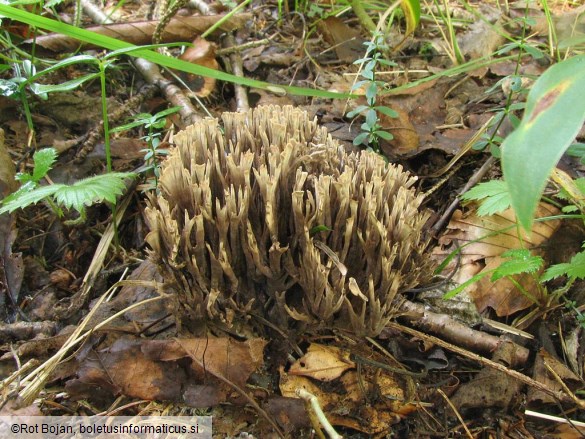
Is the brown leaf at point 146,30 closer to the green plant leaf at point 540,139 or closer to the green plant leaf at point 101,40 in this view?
the green plant leaf at point 101,40

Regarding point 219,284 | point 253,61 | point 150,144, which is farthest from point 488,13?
point 219,284

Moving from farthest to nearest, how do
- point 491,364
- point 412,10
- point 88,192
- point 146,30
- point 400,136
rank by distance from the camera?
point 146,30
point 412,10
point 400,136
point 88,192
point 491,364

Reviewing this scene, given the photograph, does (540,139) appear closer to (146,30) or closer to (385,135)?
(385,135)

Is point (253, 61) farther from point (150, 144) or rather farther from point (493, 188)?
point (493, 188)

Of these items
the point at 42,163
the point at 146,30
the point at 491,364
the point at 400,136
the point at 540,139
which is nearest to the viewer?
the point at 540,139

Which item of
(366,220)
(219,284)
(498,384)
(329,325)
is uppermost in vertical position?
(366,220)

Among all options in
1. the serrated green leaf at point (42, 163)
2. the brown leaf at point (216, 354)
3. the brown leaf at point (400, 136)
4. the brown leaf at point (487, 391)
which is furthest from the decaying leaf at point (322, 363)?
the serrated green leaf at point (42, 163)

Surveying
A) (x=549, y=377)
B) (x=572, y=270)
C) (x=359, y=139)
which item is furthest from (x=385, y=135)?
(x=549, y=377)
